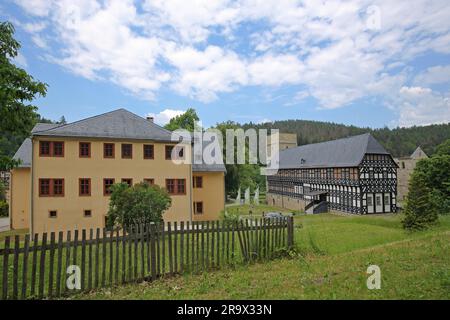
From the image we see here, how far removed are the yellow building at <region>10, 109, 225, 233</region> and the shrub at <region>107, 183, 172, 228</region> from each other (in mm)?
4988

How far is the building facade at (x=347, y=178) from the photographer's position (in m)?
34.2

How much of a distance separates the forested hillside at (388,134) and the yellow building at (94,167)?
252 ft

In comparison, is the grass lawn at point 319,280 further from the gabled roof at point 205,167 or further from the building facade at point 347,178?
the building facade at point 347,178

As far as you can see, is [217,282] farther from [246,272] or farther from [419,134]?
[419,134]

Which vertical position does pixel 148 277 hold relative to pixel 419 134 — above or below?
below

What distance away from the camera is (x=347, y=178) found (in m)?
35.8

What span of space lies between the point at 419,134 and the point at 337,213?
78.1m

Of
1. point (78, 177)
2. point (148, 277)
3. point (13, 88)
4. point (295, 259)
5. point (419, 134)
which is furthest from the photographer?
point (419, 134)

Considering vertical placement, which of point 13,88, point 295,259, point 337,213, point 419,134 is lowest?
point 337,213

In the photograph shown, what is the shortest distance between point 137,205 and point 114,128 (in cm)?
803

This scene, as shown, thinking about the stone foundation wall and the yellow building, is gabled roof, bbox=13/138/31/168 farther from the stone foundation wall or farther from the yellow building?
the stone foundation wall

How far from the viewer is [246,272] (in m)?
7.12

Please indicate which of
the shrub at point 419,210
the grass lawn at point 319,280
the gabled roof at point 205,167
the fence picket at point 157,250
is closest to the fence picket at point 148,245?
the fence picket at point 157,250
